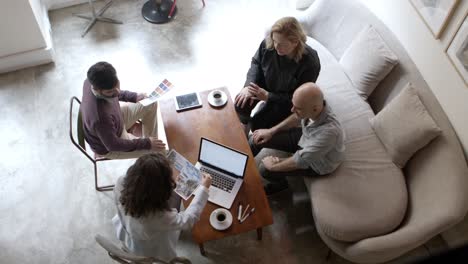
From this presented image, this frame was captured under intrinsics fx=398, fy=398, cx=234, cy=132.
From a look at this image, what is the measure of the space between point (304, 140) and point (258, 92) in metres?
0.51

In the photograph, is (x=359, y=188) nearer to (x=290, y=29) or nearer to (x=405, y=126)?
(x=405, y=126)

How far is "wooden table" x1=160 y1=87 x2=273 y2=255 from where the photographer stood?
2434mm

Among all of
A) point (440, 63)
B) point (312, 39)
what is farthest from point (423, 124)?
point (312, 39)

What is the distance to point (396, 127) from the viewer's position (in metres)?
2.71

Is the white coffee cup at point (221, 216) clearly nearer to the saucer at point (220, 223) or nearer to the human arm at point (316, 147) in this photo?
the saucer at point (220, 223)

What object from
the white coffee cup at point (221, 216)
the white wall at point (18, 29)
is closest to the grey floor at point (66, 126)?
the white wall at point (18, 29)

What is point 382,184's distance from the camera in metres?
2.66

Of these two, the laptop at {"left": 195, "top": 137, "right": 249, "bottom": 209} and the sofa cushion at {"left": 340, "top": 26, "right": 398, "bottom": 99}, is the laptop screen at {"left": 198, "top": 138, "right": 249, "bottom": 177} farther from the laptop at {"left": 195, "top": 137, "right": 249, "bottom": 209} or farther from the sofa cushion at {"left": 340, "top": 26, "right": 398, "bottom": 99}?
the sofa cushion at {"left": 340, "top": 26, "right": 398, "bottom": 99}

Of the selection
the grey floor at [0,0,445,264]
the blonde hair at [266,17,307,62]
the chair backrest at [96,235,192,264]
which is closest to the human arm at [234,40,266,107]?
the blonde hair at [266,17,307,62]

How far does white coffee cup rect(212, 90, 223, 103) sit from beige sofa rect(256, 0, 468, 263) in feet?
2.78

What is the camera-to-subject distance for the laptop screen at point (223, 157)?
8.32 feet

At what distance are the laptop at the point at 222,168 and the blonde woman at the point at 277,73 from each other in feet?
1.88

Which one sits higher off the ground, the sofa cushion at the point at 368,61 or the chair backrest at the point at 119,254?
the sofa cushion at the point at 368,61

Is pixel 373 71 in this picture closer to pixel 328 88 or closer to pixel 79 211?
pixel 328 88
